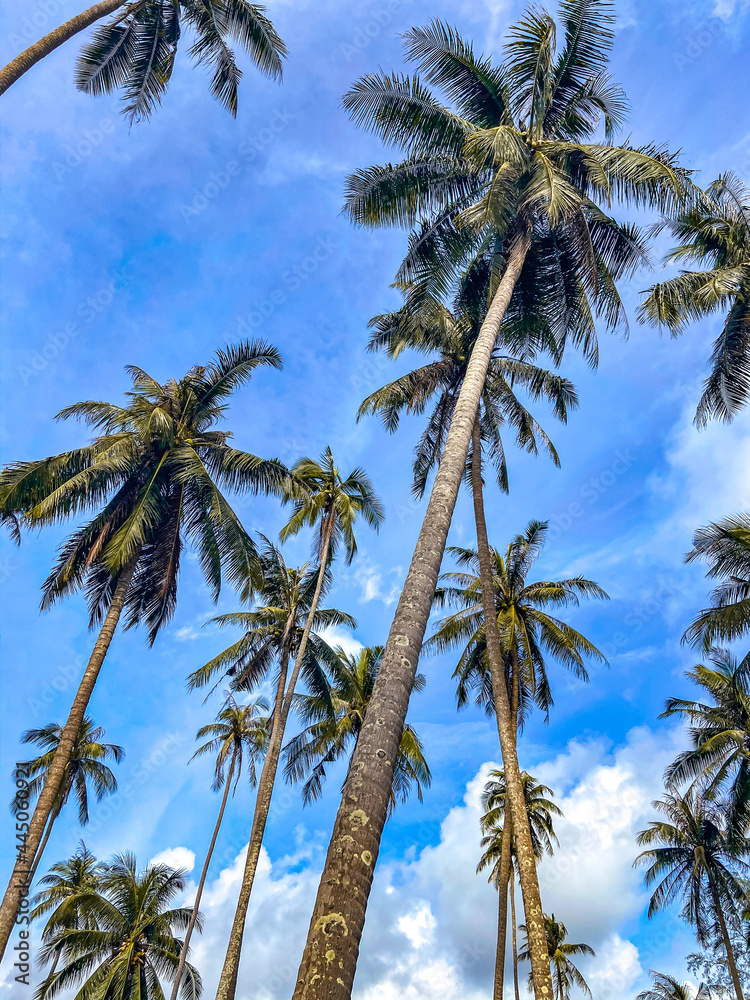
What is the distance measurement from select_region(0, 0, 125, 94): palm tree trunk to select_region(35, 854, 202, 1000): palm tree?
25.7 m

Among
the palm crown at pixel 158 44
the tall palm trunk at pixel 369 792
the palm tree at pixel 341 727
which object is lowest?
the tall palm trunk at pixel 369 792

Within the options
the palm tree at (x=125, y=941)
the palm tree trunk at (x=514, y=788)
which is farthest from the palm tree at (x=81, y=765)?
the palm tree trunk at (x=514, y=788)

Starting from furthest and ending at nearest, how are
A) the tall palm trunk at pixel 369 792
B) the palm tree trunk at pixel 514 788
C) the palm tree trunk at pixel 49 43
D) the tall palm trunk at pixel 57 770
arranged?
the palm tree trunk at pixel 514 788 < the tall palm trunk at pixel 57 770 < the palm tree trunk at pixel 49 43 < the tall palm trunk at pixel 369 792

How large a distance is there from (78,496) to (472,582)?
1273 cm

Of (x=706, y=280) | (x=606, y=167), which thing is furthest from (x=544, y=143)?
(x=706, y=280)

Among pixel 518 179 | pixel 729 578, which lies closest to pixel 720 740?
pixel 729 578

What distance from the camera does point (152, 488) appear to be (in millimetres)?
15664

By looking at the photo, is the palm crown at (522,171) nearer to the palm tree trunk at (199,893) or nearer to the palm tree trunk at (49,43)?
the palm tree trunk at (49,43)

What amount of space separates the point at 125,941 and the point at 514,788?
64.9ft

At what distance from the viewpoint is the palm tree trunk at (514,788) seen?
11852 mm

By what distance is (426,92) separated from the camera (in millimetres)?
11758

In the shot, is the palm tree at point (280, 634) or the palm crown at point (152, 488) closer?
the palm crown at point (152, 488)

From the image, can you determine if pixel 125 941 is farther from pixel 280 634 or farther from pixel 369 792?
pixel 369 792

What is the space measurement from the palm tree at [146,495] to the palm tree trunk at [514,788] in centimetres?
552
